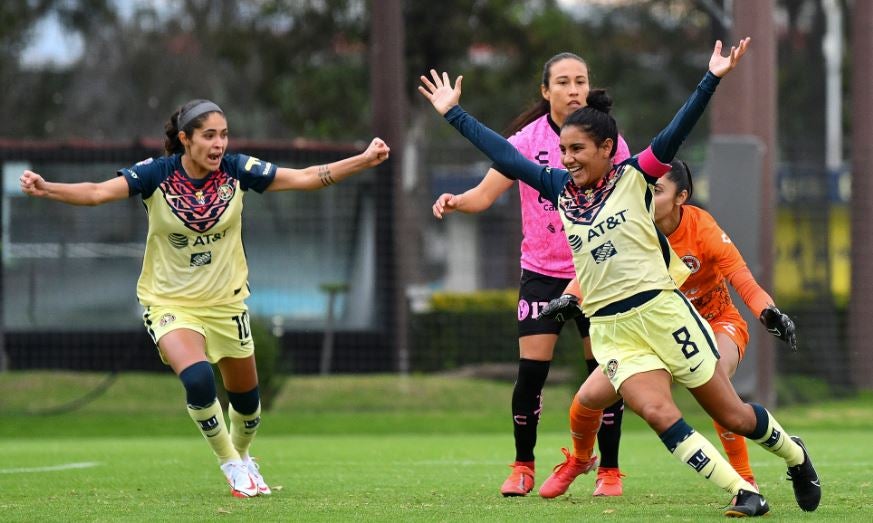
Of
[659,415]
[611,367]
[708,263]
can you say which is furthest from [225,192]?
[659,415]

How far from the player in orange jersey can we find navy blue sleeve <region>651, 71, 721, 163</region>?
685mm

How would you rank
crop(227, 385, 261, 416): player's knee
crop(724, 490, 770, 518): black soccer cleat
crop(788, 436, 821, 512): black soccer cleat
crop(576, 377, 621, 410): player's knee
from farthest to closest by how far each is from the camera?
1. crop(227, 385, 261, 416): player's knee
2. crop(576, 377, 621, 410): player's knee
3. crop(788, 436, 821, 512): black soccer cleat
4. crop(724, 490, 770, 518): black soccer cleat

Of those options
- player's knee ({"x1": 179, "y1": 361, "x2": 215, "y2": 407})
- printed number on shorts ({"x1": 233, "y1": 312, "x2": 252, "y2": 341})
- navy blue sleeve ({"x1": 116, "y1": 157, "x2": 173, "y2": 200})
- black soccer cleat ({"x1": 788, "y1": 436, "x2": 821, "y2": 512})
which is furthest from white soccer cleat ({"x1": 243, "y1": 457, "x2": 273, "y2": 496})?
black soccer cleat ({"x1": 788, "y1": 436, "x2": 821, "y2": 512})

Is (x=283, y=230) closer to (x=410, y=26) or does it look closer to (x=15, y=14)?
(x=410, y=26)

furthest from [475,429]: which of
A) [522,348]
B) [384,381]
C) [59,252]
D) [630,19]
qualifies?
[630,19]

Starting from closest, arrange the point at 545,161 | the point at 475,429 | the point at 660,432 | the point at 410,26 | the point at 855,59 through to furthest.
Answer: the point at 660,432
the point at 545,161
the point at 475,429
the point at 855,59
the point at 410,26

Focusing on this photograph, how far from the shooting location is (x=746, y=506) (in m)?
Answer: 5.83

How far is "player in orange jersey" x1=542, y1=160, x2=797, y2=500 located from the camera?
21.9ft

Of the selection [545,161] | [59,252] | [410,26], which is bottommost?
[59,252]

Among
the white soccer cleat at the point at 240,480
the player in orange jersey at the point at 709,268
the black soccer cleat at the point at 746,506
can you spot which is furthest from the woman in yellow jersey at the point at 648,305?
the white soccer cleat at the point at 240,480

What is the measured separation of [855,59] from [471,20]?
761cm

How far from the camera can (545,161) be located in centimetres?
723

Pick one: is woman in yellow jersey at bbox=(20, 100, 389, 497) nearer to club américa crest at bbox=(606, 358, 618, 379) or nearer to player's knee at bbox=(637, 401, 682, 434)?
club américa crest at bbox=(606, 358, 618, 379)

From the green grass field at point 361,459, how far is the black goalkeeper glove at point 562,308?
897mm
